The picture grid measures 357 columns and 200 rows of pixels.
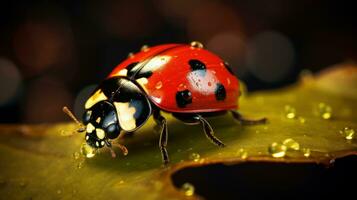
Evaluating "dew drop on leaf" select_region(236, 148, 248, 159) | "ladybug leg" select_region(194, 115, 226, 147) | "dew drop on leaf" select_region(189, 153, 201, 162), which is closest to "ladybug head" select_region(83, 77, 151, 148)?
"ladybug leg" select_region(194, 115, 226, 147)

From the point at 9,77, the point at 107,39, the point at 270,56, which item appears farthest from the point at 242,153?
the point at 270,56

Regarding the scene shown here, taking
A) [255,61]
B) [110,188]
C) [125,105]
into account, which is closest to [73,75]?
[255,61]

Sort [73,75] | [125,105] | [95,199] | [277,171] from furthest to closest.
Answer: [73,75]
[277,171]
[125,105]
[95,199]

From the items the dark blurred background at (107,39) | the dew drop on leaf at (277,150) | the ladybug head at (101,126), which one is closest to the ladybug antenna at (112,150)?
the ladybug head at (101,126)

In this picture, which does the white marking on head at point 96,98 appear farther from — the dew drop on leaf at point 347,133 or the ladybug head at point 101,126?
the dew drop on leaf at point 347,133

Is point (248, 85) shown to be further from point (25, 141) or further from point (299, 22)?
point (25, 141)

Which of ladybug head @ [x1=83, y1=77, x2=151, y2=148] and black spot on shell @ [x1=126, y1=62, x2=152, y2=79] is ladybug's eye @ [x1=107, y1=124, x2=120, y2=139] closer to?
ladybug head @ [x1=83, y1=77, x2=151, y2=148]
